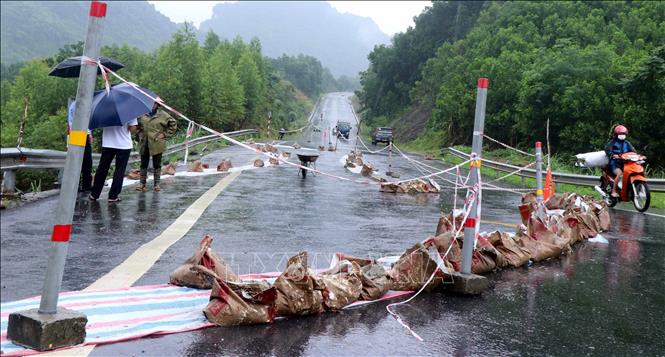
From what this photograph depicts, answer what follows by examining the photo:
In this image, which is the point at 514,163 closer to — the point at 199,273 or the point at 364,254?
the point at 364,254

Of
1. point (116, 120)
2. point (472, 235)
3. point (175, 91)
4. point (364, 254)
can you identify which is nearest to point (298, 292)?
point (472, 235)

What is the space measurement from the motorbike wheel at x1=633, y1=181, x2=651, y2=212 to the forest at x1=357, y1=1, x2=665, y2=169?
13.7 meters

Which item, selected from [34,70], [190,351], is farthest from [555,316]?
[34,70]

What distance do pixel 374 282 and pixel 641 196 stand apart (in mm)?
10613

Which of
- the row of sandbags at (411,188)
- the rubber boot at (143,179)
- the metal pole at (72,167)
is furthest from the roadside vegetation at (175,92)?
the metal pole at (72,167)

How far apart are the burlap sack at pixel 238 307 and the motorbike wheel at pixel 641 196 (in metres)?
11.7

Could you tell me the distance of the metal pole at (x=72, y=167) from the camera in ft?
13.1

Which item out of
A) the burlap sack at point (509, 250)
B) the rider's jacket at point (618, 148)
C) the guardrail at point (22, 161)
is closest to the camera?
the burlap sack at point (509, 250)

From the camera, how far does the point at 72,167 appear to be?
159 inches

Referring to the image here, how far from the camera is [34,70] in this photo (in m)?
76.1

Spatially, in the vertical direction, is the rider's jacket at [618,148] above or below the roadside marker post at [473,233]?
above

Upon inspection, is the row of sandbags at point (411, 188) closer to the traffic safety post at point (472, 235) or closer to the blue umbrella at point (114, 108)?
the blue umbrella at point (114, 108)

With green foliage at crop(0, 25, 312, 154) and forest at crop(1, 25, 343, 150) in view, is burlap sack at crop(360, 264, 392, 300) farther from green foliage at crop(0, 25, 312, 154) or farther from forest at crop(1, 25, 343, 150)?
forest at crop(1, 25, 343, 150)

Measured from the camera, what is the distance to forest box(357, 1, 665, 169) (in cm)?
2767
